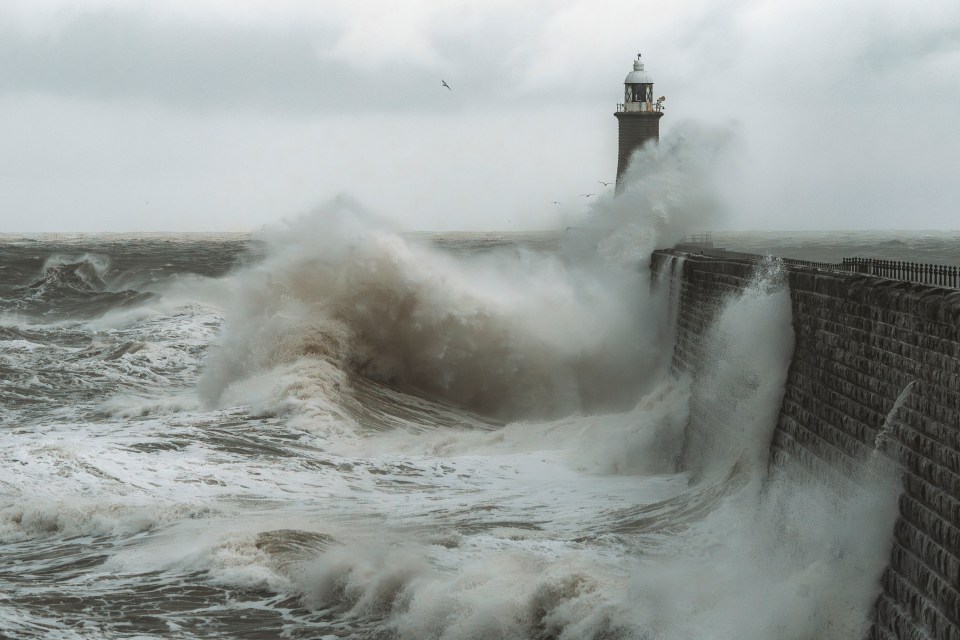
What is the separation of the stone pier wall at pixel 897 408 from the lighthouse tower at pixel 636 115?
20724 mm

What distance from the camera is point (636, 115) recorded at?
30.8 m

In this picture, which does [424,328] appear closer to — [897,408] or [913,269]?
[913,269]

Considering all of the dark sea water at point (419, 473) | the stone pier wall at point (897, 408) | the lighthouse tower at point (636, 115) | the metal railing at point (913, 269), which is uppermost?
the lighthouse tower at point (636, 115)

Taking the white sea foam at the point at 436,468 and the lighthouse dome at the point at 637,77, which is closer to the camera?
the white sea foam at the point at 436,468

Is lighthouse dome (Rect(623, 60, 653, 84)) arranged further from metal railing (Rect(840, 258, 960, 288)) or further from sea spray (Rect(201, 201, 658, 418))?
metal railing (Rect(840, 258, 960, 288))

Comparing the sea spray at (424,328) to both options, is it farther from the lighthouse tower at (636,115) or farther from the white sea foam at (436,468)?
the lighthouse tower at (636,115)

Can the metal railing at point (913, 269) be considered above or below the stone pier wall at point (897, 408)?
above

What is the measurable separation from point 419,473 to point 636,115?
805 inches

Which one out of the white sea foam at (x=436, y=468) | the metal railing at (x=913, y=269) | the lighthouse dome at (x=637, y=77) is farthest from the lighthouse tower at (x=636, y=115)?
the metal railing at (x=913, y=269)

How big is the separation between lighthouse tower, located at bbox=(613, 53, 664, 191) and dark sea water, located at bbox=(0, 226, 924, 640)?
8.40 metres

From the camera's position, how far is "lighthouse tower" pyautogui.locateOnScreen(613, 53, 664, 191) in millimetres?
30734

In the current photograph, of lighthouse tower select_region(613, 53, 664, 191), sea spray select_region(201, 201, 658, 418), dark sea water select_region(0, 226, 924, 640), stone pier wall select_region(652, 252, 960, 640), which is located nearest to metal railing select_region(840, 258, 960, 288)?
stone pier wall select_region(652, 252, 960, 640)

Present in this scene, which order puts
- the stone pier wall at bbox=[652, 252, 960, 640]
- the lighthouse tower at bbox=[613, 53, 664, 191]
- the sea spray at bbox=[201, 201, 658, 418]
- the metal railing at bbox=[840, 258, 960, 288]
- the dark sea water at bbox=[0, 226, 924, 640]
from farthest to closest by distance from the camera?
the lighthouse tower at bbox=[613, 53, 664, 191] < the sea spray at bbox=[201, 201, 658, 418] < the metal railing at bbox=[840, 258, 960, 288] < the dark sea water at bbox=[0, 226, 924, 640] < the stone pier wall at bbox=[652, 252, 960, 640]

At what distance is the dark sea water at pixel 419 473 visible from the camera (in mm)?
7801
